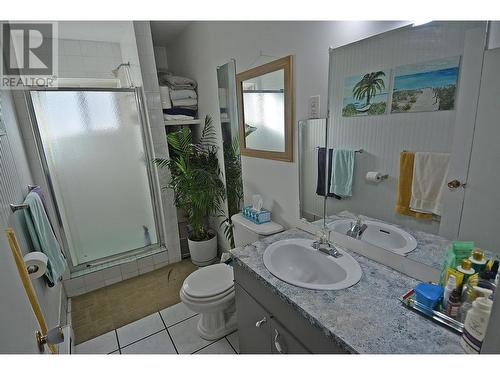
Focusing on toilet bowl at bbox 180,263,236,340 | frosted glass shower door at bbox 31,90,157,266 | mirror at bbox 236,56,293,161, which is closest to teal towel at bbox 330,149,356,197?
mirror at bbox 236,56,293,161

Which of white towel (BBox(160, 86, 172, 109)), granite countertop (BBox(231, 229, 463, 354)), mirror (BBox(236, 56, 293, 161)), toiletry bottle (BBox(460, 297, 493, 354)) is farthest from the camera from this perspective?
white towel (BBox(160, 86, 172, 109))

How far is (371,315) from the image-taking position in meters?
0.90

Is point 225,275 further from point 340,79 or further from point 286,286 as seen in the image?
point 340,79

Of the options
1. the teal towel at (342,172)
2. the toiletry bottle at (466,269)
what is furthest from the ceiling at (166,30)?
the toiletry bottle at (466,269)

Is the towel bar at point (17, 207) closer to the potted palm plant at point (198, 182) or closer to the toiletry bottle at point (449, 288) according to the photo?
the potted palm plant at point (198, 182)

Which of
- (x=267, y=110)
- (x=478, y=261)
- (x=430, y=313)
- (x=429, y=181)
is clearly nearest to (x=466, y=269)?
(x=478, y=261)

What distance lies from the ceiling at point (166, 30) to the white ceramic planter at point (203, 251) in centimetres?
218

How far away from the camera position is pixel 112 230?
8.50 feet

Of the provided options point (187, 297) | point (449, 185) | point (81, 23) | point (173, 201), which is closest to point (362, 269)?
point (449, 185)

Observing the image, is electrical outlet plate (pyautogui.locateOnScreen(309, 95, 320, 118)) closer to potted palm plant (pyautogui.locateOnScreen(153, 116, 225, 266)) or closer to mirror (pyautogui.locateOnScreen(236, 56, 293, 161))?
mirror (pyautogui.locateOnScreen(236, 56, 293, 161))

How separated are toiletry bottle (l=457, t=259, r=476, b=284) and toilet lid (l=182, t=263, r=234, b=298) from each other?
1283 millimetres

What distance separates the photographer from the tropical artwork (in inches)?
43.3
